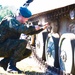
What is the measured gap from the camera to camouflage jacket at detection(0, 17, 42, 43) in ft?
18.2

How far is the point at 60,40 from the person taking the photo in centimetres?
542

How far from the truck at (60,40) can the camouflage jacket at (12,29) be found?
0.57 m

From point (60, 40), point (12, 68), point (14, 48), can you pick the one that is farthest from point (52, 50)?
point (12, 68)

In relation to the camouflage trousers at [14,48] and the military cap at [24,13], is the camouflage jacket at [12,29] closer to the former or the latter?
the camouflage trousers at [14,48]

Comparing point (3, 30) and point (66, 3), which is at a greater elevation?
point (66, 3)

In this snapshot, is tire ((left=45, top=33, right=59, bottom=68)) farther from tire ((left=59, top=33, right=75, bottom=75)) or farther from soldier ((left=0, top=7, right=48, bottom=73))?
soldier ((left=0, top=7, right=48, bottom=73))

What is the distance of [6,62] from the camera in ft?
20.1

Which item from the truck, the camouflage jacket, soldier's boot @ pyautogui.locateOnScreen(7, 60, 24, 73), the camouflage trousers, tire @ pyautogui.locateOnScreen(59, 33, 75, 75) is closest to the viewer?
tire @ pyautogui.locateOnScreen(59, 33, 75, 75)

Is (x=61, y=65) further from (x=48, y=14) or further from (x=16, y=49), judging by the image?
(x=48, y=14)

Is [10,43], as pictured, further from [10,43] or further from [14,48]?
[14,48]

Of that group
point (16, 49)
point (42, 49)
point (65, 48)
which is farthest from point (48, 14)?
point (65, 48)

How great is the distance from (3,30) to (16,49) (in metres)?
0.48

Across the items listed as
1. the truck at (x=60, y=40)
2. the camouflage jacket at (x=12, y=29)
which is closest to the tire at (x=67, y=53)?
the truck at (x=60, y=40)

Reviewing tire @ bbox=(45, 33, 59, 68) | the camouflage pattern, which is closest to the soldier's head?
the camouflage pattern
